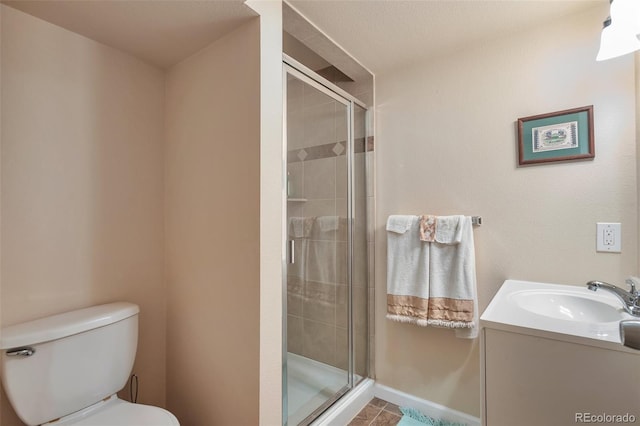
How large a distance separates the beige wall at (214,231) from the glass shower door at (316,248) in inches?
9.4

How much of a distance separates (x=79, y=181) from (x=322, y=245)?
4.06 feet

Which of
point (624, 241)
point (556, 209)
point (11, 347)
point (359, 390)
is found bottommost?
point (359, 390)

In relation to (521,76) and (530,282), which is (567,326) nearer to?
(530,282)

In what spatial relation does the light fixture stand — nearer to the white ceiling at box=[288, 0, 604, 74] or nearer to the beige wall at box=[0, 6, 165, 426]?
the white ceiling at box=[288, 0, 604, 74]

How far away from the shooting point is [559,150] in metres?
1.40

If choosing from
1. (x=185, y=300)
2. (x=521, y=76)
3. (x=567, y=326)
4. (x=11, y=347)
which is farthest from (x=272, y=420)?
(x=521, y=76)

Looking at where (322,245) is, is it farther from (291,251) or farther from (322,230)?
(291,251)

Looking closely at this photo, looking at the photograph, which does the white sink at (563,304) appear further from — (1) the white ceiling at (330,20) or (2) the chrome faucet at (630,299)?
(1) the white ceiling at (330,20)

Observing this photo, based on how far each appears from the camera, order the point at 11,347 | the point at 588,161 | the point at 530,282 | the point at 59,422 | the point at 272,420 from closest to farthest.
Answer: the point at 11,347, the point at 59,422, the point at 272,420, the point at 588,161, the point at 530,282

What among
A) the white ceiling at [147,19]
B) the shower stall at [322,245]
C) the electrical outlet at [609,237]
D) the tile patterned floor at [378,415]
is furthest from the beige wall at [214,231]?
the electrical outlet at [609,237]

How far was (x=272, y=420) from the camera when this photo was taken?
123cm

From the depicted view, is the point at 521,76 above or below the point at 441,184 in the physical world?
above

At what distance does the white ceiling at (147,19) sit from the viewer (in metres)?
1.14

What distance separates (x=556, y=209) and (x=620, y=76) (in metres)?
0.62
